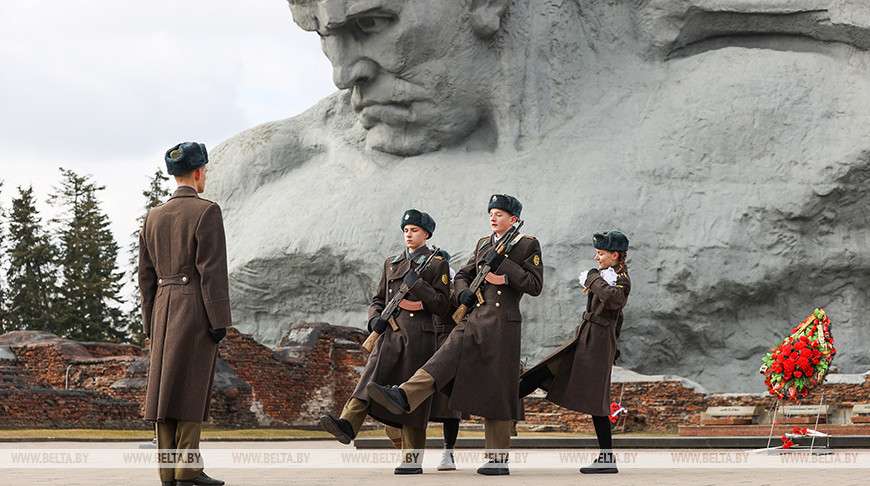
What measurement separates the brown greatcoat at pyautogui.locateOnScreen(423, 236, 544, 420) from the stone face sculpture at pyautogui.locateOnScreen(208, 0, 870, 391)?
11.7 meters

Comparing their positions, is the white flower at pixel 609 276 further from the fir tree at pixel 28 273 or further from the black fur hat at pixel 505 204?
the fir tree at pixel 28 273

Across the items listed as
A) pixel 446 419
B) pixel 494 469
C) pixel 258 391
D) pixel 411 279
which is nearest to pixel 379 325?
pixel 411 279

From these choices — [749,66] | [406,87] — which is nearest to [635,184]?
[749,66]

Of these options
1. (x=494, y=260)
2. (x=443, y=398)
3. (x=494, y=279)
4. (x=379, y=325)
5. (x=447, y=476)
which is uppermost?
(x=494, y=260)

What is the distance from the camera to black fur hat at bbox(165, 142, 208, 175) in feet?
20.9

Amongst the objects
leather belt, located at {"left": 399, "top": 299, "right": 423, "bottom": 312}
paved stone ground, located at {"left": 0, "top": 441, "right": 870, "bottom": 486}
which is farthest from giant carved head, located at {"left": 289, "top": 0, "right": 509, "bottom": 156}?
paved stone ground, located at {"left": 0, "top": 441, "right": 870, "bottom": 486}

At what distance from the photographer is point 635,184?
20484 mm

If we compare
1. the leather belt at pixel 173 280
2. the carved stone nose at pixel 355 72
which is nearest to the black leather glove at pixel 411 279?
the leather belt at pixel 173 280

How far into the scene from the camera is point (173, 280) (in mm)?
6191

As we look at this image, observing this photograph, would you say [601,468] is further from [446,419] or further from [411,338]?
[411,338]

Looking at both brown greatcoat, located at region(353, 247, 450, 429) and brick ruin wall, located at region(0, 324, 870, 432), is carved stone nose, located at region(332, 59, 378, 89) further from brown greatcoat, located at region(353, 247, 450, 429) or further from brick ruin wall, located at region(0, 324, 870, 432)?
brown greatcoat, located at region(353, 247, 450, 429)

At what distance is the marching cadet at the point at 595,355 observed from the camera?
7.84 metres

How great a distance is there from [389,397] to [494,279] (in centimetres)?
115

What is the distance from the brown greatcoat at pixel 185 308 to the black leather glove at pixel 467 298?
78.8 inches
